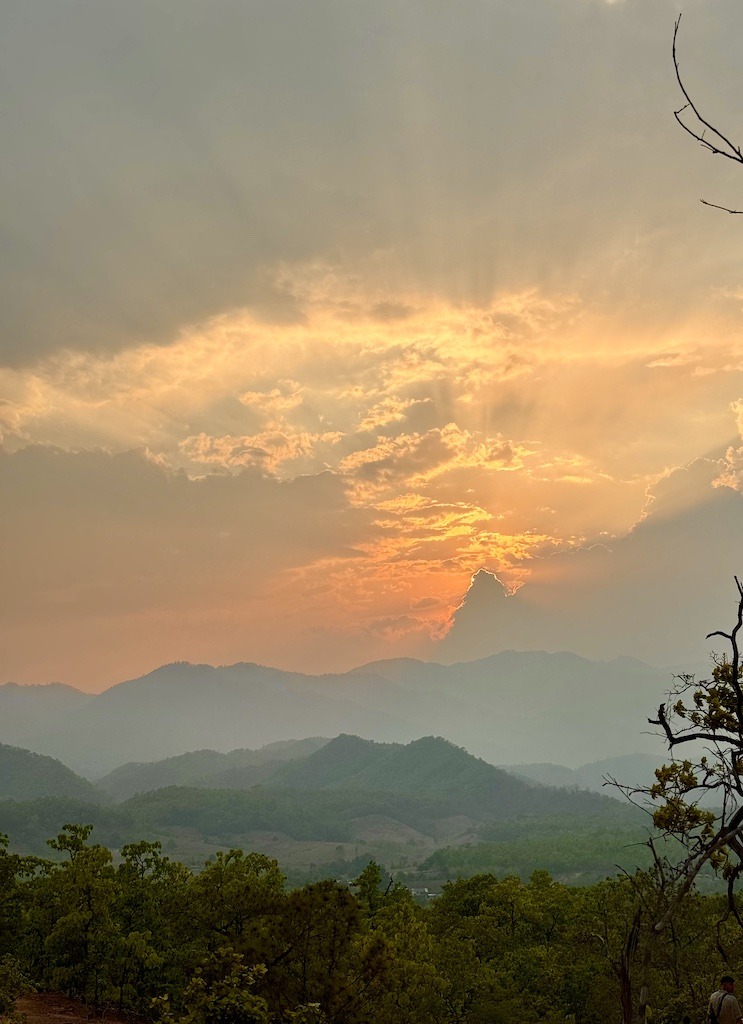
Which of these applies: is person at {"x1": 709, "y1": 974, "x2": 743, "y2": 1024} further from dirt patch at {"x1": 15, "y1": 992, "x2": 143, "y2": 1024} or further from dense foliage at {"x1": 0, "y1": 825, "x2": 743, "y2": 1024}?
dirt patch at {"x1": 15, "y1": 992, "x2": 143, "y2": 1024}

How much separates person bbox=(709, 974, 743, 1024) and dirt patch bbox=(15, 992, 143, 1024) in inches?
1174

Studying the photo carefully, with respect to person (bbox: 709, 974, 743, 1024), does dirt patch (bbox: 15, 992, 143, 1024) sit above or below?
below

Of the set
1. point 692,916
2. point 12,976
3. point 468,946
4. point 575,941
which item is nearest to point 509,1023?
point 468,946

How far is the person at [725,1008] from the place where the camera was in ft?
48.1

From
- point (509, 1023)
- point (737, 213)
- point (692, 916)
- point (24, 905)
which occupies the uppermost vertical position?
point (737, 213)

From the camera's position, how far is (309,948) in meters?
26.9

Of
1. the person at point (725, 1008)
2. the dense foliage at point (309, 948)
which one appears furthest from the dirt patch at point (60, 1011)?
the person at point (725, 1008)

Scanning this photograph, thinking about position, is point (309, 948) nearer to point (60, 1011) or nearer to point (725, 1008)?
point (725, 1008)

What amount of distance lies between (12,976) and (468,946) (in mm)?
27786

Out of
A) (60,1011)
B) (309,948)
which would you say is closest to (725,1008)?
(309,948)

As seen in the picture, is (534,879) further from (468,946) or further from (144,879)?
(144,879)

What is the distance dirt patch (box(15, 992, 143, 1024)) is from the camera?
33.0 meters

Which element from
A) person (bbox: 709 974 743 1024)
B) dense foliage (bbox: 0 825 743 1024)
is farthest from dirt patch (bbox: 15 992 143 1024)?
person (bbox: 709 974 743 1024)

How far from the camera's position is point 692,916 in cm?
4619
